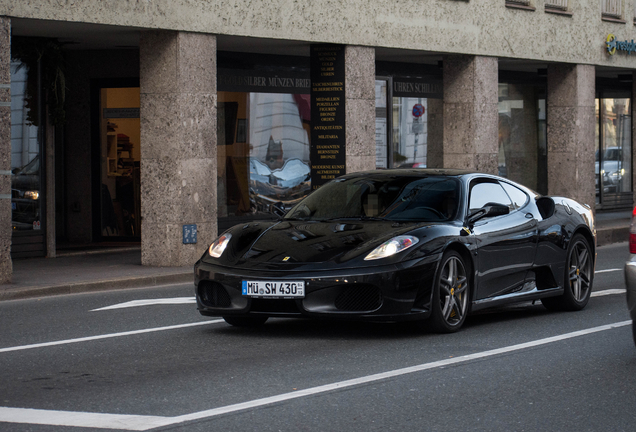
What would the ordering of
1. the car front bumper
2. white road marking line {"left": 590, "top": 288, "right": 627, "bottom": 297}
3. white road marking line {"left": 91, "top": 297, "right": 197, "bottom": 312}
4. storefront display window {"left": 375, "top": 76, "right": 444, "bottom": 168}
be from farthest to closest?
storefront display window {"left": 375, "top": 76, "right": 444, "bottom": 168}, white road marking line {"left": 590, "top": 288, "right": 627, "bottom": 297}, white road marking line {"left": 91, "top": 297, "right": 197, "bottom": 312}, the car front bumper

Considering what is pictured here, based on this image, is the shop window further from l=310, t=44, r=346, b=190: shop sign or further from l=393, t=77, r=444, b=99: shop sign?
l=393, t=77, r=444, b=99: shop sign

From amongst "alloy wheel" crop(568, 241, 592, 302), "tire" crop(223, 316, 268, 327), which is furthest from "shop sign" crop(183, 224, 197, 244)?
"alloy wheel" crop(568, 241, 592, 302)

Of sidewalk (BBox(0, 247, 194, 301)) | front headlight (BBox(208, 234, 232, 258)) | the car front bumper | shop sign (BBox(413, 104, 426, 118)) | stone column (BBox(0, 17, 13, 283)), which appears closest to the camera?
the car front bumper

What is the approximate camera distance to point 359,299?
7684 millimetres

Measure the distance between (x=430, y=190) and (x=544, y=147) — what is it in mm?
20592

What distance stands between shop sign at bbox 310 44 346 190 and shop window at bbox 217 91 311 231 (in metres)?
1.63

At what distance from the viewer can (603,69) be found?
25.8m

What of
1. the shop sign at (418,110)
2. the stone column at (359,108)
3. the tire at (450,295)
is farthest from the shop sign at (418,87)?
the tire at (450,295)

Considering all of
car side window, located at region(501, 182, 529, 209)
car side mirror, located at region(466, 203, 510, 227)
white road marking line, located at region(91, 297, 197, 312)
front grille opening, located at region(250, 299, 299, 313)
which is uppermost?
car side window, located at region(501, 182, 529, 209)

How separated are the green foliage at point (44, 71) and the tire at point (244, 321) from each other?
8920 mm

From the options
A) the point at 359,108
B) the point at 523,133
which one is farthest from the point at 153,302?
the point at 523,133

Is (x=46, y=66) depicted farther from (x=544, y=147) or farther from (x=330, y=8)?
(x=544, y=147)

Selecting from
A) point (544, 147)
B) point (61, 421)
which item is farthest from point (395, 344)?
point (544, 147)

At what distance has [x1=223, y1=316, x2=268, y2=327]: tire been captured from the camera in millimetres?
8656
